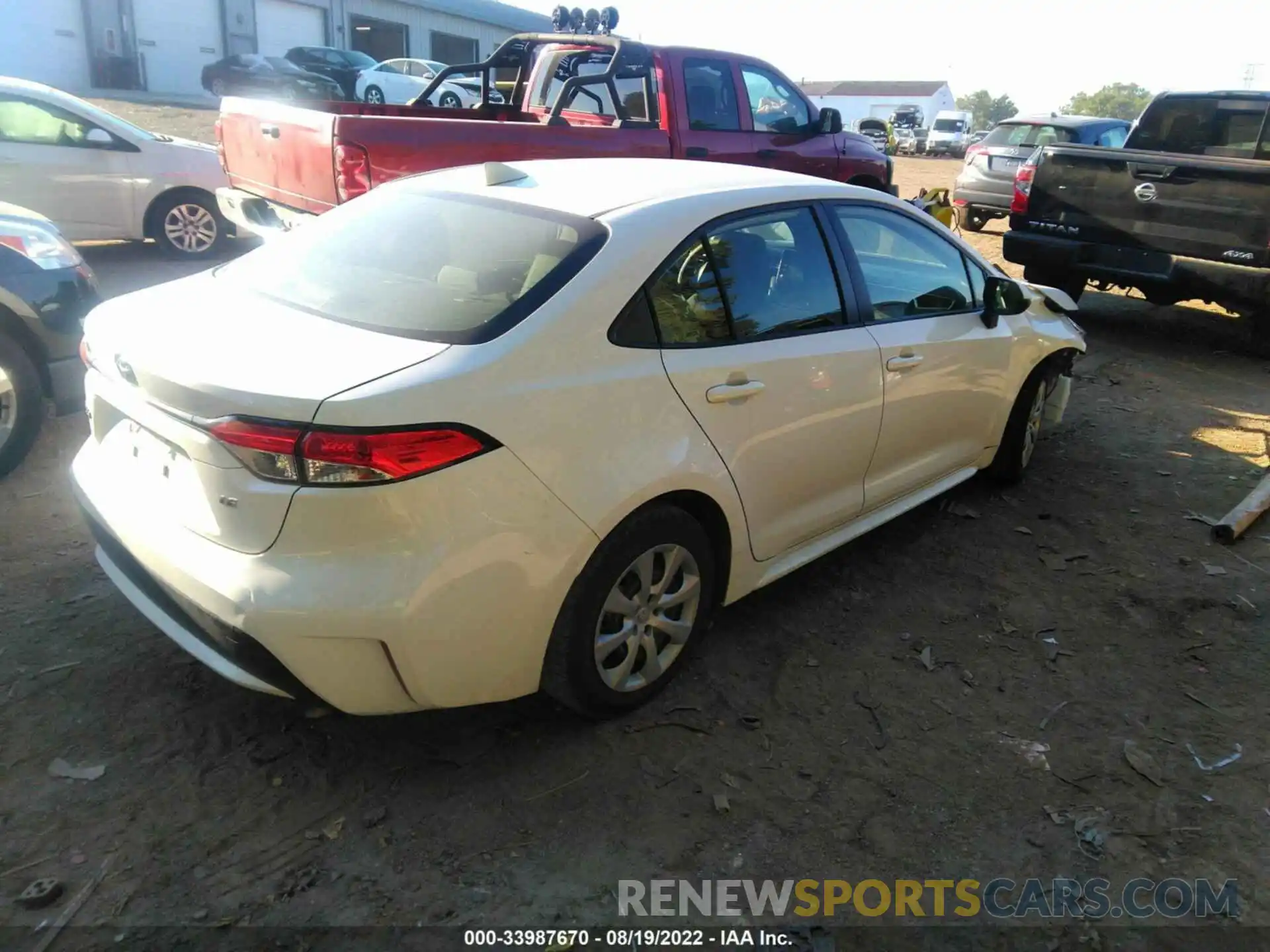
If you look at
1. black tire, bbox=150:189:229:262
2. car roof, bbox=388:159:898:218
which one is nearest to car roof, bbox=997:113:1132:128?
black tire, bbox=150:189:229:262

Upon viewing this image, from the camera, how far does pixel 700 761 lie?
293 cm

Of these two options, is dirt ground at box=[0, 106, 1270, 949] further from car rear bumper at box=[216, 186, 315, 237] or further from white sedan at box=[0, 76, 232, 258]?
white sedan at box=[0, 76, 232, 258]

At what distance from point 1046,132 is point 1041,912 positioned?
1367 centimetres

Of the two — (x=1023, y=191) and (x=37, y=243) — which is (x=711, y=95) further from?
(x=37, y=243)

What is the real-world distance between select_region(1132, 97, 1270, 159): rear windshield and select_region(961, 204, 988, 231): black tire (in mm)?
4938

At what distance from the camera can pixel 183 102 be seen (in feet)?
85.7

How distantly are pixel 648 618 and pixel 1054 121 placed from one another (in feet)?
44.2

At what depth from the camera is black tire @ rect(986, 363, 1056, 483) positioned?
4.88 m

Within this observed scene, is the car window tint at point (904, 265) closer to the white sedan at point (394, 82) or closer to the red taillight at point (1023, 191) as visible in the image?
the red taillight at point (1023, 191)

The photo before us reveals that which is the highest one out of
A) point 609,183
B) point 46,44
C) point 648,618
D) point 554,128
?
point 46,44

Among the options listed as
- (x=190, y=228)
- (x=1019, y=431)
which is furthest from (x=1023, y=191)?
(x=190, y=228)

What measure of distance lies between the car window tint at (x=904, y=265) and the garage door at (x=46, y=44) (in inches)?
1097

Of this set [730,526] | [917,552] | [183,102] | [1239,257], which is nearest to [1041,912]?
[730,526]

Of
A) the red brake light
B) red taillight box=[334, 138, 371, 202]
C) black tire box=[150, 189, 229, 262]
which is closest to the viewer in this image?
the red brake light
